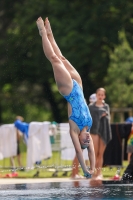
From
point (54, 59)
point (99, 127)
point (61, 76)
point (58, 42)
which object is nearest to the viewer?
point (61, 76)

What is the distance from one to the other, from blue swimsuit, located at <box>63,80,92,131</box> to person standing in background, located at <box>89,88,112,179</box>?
3527 millimetres

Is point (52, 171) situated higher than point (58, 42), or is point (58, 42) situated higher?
point (58, 42)

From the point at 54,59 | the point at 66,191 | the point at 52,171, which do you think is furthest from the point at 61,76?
the point at 52,171

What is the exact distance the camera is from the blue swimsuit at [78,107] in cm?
1276

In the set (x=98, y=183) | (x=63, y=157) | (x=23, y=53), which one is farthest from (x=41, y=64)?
(x=98, y=183)

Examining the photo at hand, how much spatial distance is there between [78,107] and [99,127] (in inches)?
155

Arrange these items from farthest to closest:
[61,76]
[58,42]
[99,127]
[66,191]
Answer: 1. [58,42]
2. [99,127]
3. [61,76]
4. [66,191]

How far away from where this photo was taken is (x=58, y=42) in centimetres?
3944

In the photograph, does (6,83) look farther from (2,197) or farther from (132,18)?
(2,197)

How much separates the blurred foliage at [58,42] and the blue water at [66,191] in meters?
23.3

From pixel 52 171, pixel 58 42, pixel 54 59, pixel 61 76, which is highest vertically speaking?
pixel 58 42

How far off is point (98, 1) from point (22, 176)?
2338cm

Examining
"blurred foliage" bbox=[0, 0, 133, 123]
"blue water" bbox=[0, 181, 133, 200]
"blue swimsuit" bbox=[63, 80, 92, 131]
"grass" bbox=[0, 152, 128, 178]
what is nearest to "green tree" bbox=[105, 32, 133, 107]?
"blurred foliage" bbox=[0, 0, 133, 123]

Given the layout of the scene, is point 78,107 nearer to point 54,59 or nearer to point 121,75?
point 54,59
